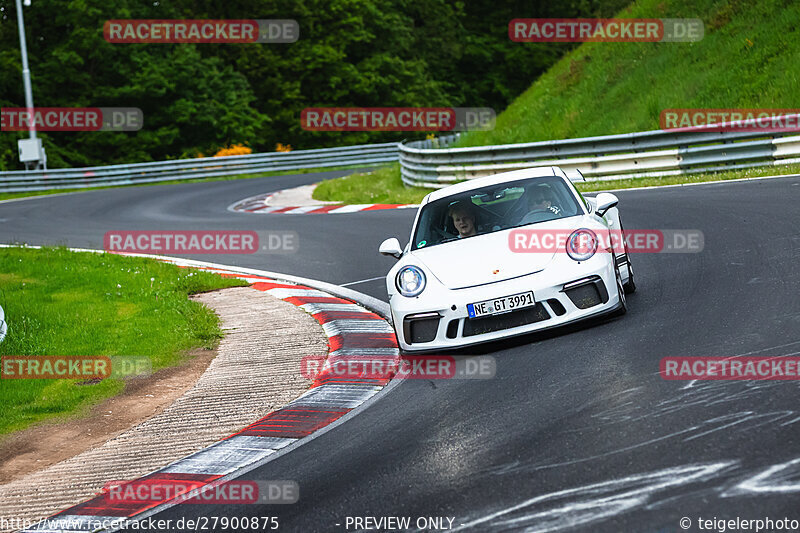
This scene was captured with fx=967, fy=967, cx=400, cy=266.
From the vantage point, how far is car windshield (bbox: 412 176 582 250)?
325 inches

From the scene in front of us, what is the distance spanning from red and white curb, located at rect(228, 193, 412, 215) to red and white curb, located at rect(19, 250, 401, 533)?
1058 centimetres

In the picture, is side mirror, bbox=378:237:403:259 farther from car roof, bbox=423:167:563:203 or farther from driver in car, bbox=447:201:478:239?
car roof, bbox=423:167:563:203

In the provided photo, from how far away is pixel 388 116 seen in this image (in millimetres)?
52938

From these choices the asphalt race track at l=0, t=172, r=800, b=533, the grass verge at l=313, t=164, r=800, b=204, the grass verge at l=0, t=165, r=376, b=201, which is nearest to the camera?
the asphalt race track at l=0, t=172, r=800, b=533

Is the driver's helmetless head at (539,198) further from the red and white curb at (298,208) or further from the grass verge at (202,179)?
the grass verge at (202,179)

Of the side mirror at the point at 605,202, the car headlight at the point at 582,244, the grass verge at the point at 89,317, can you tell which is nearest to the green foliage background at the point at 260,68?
A: the grass verge at the point at 89,317

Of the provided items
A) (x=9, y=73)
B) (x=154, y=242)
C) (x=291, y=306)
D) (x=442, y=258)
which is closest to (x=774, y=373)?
(x=442, y=258)

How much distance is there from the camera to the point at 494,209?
8.48 metres

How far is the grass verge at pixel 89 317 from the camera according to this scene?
798 cm

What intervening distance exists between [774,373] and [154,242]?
44.0 ft

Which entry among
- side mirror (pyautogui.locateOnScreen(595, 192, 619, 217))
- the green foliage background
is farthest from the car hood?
the green foliage background

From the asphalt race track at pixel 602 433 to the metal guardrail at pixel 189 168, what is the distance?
2746cm

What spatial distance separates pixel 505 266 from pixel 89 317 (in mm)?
5457

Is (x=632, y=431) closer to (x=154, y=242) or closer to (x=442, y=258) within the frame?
(x=442, y=258)
